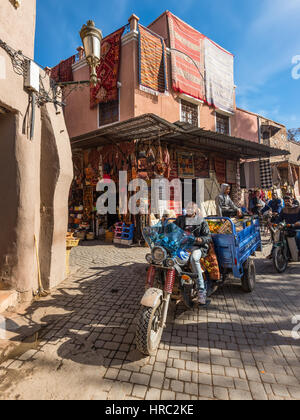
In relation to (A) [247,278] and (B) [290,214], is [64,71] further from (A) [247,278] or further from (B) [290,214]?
(A) [247,278]

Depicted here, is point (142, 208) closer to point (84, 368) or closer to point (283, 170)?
point (84, 368)

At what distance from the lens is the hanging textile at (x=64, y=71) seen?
13.0 m

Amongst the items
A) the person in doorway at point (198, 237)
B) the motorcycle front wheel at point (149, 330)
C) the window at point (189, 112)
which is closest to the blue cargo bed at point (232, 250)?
the person in doorway at point (198, 237)

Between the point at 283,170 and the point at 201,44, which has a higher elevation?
the point at 201,44

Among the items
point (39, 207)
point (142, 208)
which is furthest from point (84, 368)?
point (142, 208)

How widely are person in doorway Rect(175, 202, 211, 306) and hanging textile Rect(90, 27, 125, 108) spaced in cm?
878

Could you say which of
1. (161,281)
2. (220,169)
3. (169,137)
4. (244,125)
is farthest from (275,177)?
(161,281)

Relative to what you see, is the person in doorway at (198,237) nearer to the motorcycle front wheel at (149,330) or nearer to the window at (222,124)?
the motorcycle front wheel at (149,330)

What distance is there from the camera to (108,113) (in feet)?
36.9

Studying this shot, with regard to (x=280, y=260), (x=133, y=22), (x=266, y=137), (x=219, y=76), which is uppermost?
(x=133, y=22)

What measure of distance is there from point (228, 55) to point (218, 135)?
27.7ft

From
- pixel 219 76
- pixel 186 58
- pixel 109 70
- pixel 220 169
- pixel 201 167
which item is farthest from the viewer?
pixel 219 76

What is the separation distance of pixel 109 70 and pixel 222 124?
738 cm

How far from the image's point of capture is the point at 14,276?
13.7ft
